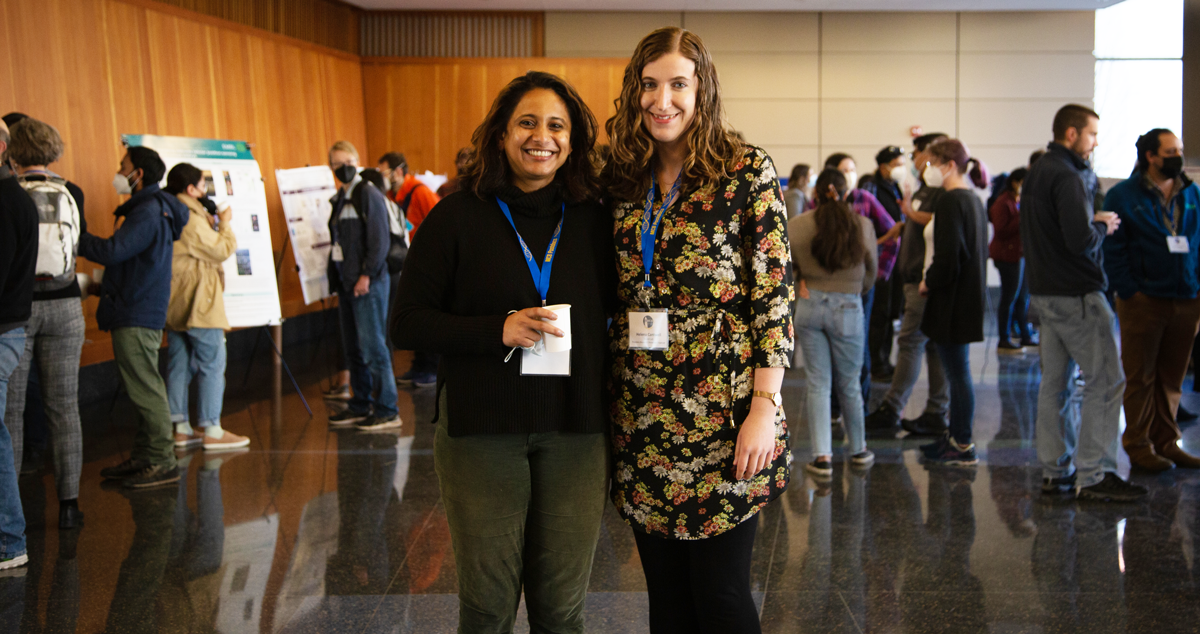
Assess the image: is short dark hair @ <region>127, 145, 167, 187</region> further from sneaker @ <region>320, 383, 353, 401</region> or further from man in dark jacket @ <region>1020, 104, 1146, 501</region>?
man in dark jacket @ <region>1020, 104, 1146, 501</region>

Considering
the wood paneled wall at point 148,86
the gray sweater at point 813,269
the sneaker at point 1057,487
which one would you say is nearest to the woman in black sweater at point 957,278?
the gray sweater at point 813,269

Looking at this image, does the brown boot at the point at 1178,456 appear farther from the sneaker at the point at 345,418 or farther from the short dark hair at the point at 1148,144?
the sneaker at the point at 345,418

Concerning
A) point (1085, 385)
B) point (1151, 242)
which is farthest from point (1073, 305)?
point (1151, 242)

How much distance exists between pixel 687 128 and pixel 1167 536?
2.89 meters

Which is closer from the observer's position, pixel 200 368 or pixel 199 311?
pixel 199 311

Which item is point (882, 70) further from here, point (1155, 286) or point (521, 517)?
point (521, 517)

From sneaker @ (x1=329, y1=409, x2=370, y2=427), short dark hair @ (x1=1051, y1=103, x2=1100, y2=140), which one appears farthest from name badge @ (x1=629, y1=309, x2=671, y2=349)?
sneaker @ (x1=329, y1=409, x2=370, y2=427)

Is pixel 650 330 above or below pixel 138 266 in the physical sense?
below

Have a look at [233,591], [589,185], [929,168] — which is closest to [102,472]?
[233,591]

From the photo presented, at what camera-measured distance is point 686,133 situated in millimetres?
1835

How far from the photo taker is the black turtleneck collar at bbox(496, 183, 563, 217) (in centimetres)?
183

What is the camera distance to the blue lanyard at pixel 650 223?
180cm

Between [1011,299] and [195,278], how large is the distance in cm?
674

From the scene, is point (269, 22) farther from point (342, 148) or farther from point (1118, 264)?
point (1118, 264)
